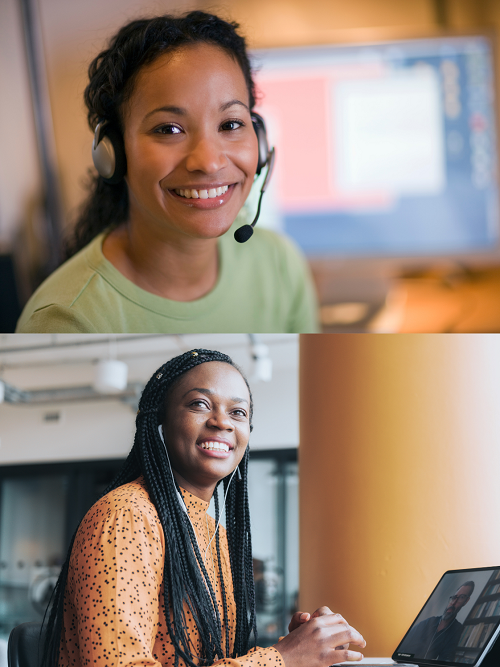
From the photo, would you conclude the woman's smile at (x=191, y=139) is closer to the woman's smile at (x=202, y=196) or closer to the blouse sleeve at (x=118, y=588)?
the woman's smile at (x=202, y=196)

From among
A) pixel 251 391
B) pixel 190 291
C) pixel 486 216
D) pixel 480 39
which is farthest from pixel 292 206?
pixel 251 391

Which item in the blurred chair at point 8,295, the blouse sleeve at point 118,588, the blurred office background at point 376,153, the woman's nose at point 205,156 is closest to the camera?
the blouse sleeve at point 118,588

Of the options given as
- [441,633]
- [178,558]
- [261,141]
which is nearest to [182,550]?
[178,558]

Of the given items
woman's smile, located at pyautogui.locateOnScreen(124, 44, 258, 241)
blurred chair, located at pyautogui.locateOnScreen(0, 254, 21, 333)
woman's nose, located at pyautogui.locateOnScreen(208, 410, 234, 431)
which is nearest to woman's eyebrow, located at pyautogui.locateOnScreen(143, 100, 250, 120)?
woman's smile, located at pyautogui.locateOnScreen(124, 44, 258, 241)

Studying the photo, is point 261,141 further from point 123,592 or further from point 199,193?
point 123,592

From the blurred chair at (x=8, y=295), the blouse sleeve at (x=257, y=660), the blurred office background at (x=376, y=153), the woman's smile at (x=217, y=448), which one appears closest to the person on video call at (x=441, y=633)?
the blouse sleeve at (x=257, y=660)

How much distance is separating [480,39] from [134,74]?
162cm

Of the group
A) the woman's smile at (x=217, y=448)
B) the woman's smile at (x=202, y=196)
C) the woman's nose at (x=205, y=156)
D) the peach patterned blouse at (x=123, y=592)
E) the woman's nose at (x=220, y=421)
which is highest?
the woman's nose at (x=205, y=156)

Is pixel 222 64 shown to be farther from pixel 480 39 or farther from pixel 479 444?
pixel 480 39

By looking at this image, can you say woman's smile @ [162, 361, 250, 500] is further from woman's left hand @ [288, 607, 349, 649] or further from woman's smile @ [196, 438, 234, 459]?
woman's left hand @ [288, 607, 349, 649]

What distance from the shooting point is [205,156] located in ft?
2.15

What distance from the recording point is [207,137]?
2.18 feet

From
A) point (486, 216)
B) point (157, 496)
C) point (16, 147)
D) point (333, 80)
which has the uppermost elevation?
point (333, 80)

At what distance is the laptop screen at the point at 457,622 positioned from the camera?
58 cm
